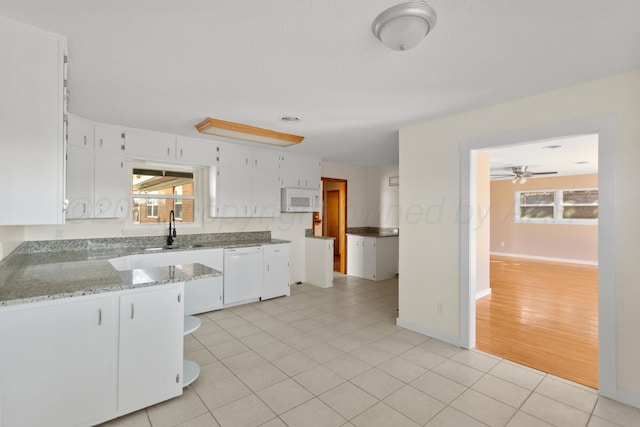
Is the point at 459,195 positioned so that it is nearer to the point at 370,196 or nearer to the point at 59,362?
the point at 59,362

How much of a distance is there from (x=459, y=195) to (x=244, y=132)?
246 centimetres

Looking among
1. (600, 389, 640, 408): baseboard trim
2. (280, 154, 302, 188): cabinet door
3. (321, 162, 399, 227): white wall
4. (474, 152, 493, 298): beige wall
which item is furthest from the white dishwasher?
(600, 389, 640, 408): baseboard trim

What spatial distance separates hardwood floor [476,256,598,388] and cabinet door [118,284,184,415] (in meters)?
2.84

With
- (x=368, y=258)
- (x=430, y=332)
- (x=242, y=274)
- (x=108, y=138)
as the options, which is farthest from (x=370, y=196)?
(x=108, y=138)

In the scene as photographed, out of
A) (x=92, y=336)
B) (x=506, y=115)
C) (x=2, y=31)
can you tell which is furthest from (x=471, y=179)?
(x=2, y=31)

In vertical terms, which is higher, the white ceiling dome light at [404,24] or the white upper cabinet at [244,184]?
the white ceiling dome light at [404,24]

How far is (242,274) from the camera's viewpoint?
14.5 ft

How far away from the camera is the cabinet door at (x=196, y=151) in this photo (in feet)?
13.6

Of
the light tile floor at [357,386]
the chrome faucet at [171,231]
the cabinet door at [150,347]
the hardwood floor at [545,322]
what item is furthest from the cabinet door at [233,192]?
the hardwood floor at [545,322]

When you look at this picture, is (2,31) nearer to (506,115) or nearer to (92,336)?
(92,336)

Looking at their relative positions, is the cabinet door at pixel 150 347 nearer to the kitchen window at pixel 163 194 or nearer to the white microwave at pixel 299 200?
the kitchen window at pixel 163 194

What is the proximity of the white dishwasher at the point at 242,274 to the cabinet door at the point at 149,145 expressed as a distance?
58.7 inches

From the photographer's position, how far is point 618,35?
5.68 feet

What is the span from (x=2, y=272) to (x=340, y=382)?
257 cm
